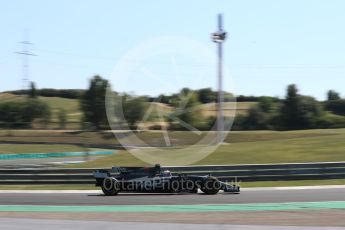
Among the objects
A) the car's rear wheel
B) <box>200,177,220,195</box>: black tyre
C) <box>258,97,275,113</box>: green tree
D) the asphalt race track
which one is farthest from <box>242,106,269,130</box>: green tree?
the car's rear wheel

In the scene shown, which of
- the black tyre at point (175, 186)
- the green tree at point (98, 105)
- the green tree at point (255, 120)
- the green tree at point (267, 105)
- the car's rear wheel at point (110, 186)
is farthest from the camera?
the green tree at point (267, 105)

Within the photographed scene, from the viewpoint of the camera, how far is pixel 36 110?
9881cm

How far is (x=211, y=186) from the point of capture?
15.3m

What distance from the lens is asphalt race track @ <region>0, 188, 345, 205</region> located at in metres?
13.6

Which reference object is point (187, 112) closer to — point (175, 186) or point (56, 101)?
point (175, 186)

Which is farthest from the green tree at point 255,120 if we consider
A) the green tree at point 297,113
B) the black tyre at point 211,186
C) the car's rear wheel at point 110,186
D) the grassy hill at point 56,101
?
the car's rear wheel at point 110,186

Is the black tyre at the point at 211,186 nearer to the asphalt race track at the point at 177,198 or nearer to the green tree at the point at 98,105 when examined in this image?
the asphalt race track at the point at 177,198

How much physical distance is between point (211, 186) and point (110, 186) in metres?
2.95

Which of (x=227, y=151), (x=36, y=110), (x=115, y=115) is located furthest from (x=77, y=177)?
(x=36, y=110)

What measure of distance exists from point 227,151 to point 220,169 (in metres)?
9.18

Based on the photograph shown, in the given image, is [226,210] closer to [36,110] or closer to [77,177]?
[77,177]

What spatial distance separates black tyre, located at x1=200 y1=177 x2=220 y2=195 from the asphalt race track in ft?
0.75

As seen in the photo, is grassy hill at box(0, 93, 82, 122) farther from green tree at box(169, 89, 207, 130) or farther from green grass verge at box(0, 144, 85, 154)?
green tree at box(169, 89, 207, 130)

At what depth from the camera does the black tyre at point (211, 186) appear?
1534cm
